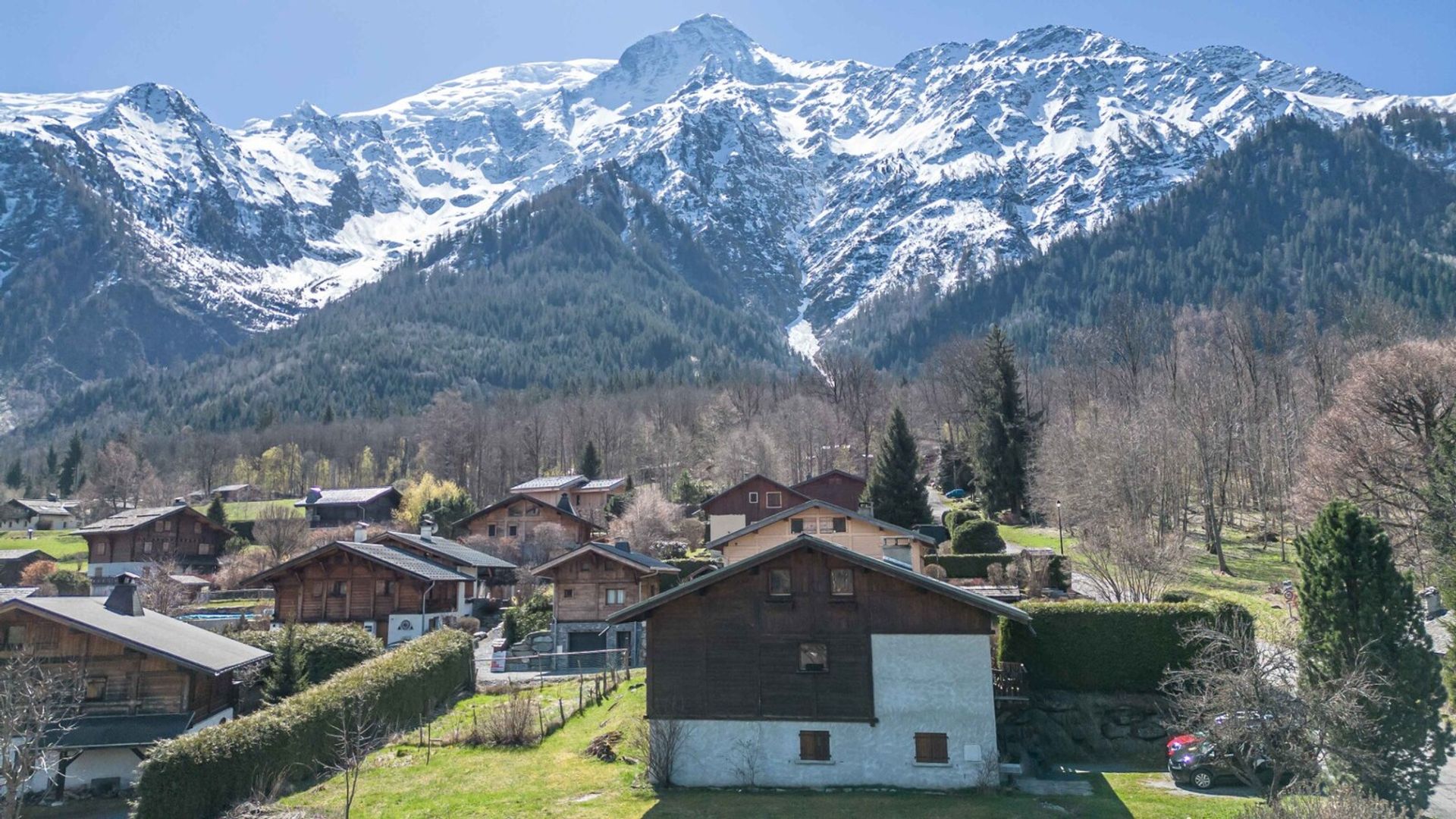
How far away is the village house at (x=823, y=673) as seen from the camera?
2697 centimetres

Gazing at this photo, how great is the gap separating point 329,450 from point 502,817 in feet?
484

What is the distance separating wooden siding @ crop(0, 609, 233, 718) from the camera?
31953 millimetres

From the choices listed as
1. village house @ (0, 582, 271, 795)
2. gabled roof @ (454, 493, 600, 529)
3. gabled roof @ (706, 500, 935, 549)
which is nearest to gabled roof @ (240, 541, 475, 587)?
gabled roof @ (706, 500, 935, 549)

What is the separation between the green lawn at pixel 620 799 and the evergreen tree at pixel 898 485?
46.1 metres

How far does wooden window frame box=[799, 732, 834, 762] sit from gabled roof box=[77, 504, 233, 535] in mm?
83001

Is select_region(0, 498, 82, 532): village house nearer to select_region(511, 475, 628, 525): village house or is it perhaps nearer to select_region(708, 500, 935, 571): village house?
select_region(511, 475, 628, 525): village house

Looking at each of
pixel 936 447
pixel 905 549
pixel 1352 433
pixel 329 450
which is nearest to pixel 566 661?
pixel 905 549

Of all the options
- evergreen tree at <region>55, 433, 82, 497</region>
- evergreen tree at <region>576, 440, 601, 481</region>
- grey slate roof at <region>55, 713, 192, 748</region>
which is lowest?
grey slate roof at <region>55, 713, 192, 748</region>

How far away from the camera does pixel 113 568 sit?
8706 cm

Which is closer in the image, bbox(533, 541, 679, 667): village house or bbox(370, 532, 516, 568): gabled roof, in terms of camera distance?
bbox(533, 541, 679, 667): village house

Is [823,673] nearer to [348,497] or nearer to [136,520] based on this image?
[136,520]

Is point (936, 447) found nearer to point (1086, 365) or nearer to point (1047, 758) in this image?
point (1086, 365)

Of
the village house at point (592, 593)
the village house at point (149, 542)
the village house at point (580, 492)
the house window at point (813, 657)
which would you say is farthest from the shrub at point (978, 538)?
the village house at point (149, 542)

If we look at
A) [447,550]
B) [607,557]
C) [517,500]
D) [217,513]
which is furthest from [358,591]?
[217,513]
